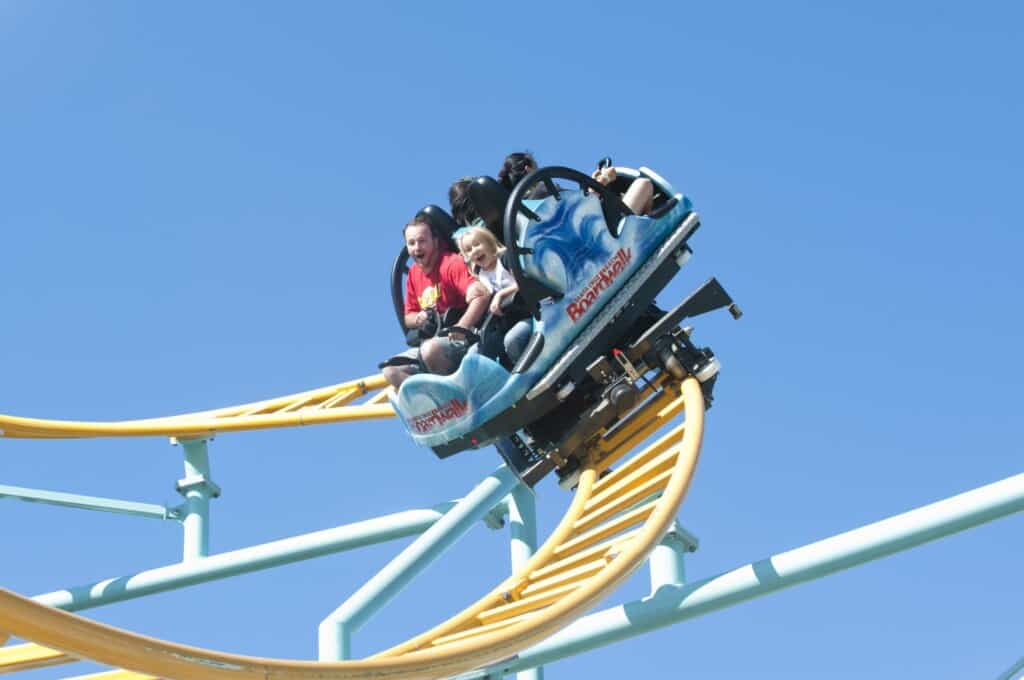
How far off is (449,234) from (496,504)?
100 cm

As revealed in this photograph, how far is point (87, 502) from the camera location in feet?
24.4

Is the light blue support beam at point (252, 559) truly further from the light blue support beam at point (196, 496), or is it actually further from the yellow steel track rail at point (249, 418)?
the yellow steel track rail at point (249, 418)

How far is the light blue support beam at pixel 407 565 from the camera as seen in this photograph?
539 centimetres

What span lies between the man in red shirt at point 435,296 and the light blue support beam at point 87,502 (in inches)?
66.5

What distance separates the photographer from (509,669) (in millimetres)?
5285

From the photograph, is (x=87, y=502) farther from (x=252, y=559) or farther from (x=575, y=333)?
(x=575, y=333)

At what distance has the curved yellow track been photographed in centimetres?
356

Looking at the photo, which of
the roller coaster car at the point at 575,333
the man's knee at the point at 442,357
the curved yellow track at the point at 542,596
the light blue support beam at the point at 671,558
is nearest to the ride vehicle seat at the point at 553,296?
the roller coaster car at the point at 575,333

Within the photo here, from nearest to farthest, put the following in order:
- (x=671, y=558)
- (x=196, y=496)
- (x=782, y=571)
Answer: (x=782, y=571) → (x=671, y=558) → (x=196, y=496)

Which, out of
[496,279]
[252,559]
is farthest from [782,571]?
[252,559]

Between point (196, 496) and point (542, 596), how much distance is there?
114 inches

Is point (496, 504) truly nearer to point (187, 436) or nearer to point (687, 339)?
point (687, 339)

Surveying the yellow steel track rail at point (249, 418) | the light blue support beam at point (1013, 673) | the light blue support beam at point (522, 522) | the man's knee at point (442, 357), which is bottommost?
Answer: the light blue support beam at point (1013, 673)

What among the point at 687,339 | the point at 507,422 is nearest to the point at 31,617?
the point at 507,422
